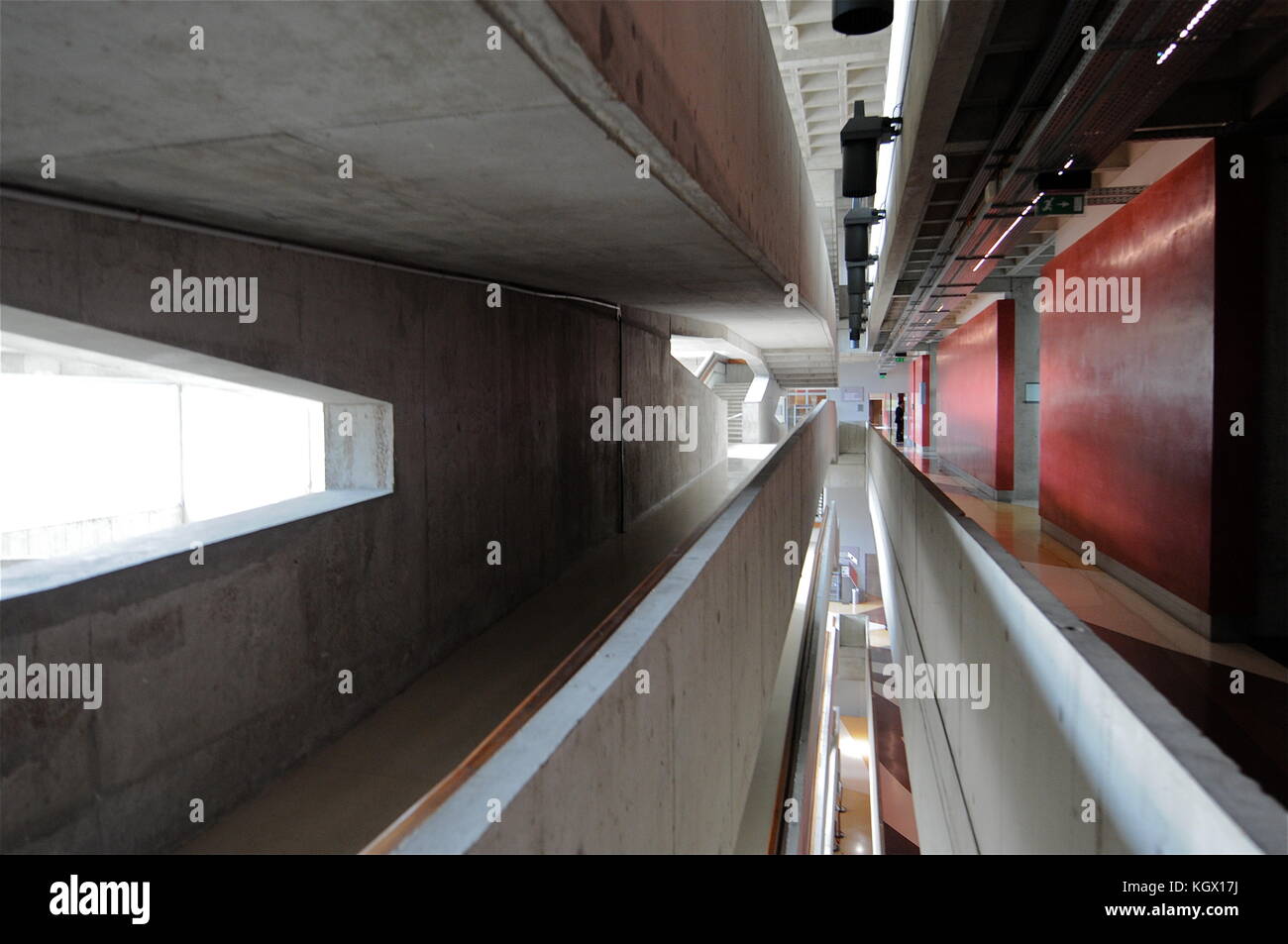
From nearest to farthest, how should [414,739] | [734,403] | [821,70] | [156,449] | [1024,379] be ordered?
[414,739]
[156,449]
[821,70]
[1024,379]
[734,403]

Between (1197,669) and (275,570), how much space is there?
263 inches

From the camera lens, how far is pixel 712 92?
4129mm

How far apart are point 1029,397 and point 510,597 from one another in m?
13.2

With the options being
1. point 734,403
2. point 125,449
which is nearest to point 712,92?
point 125,449

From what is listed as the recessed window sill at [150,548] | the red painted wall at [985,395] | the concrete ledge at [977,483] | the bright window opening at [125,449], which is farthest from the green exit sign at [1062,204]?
the concrete ledge at [977,483]

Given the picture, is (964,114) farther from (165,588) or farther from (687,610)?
(165,588)

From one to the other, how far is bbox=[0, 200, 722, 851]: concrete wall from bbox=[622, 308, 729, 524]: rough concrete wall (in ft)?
10.0

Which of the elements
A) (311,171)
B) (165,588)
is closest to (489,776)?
(311,171)

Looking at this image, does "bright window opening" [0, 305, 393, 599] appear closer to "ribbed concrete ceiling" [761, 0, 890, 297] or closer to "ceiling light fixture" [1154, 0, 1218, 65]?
"ceiling light fixture" [1154, 0, 1218, 65]

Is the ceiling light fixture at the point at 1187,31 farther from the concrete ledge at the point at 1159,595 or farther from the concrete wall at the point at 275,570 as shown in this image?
the concrete wall at the point at 275,570

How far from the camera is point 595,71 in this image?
7.75 feet

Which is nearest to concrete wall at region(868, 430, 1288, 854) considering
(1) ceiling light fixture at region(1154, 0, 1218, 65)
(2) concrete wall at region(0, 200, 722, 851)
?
(1) ceiling light fixture at region(1154, 0, 1218, 65)

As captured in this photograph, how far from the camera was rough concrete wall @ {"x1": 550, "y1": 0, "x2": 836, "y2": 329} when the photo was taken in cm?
255

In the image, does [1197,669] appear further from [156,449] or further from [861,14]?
[156,449]
